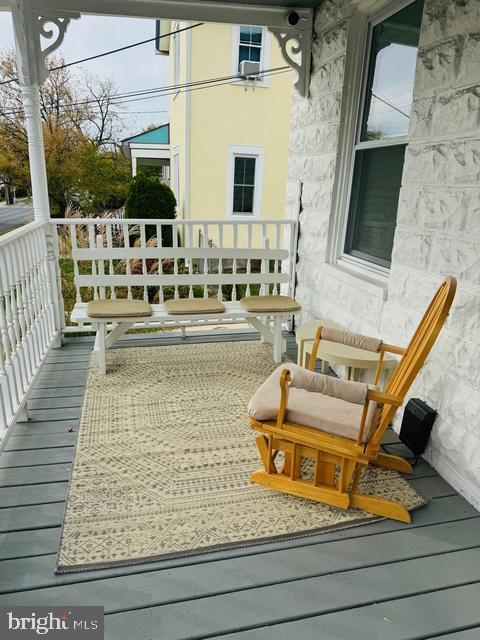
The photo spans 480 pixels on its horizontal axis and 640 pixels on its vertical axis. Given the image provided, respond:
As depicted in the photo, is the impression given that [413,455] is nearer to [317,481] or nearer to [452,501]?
[452,501]

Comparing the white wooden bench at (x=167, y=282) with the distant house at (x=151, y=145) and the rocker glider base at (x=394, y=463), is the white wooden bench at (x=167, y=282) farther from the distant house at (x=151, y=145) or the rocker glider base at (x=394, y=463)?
the distant house at (x=151, y=145)

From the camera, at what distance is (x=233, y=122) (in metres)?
8.54

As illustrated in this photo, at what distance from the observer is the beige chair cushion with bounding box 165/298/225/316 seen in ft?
11.2

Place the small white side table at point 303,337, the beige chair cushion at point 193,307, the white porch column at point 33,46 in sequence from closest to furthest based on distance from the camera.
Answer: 1. the small white side table at point 303,337
2. the white porch column at point 33,46
3. the beige chair cushion at point 193,307

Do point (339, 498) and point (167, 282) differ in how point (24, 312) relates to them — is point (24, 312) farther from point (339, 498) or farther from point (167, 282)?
point (339, 498)

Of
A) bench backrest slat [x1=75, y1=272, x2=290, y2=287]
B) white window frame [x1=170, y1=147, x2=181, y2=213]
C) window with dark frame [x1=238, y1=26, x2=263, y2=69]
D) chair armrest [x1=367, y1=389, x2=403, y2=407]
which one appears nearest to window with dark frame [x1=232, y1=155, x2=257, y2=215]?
window with dark frame [x1=238, y1=26, x2=263, y2=69]

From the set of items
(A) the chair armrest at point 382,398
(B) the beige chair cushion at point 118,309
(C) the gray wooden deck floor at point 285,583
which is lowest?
(C) the gray wooden deck floor at point 285,583

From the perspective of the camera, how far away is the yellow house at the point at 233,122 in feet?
26.9

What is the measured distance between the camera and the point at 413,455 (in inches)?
96.6

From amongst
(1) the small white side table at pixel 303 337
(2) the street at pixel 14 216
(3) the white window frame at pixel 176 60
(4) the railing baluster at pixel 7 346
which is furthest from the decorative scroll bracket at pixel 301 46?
(2) the street at pixel 14 216

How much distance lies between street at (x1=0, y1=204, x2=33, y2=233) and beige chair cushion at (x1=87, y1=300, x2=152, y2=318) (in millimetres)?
10019

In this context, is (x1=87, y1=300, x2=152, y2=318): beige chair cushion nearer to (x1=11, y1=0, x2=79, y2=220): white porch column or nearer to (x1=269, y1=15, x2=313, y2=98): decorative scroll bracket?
(x1=11, y1=0, x2=79, y2=220): white porch column

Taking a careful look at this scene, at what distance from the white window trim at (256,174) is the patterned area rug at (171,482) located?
625cm

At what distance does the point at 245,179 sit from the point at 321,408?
762 cm
